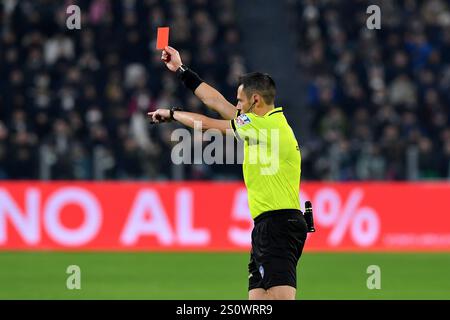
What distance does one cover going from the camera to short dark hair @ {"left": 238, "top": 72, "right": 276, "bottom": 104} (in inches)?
357

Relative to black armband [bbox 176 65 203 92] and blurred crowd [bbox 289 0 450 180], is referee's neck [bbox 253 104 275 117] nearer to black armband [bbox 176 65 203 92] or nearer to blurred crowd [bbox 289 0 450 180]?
black armband [bbox 176 65 203 92]

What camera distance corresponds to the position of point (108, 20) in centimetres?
2481

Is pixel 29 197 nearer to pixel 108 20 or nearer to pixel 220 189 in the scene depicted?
pixel 220 189

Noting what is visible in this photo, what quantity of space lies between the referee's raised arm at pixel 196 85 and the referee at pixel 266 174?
0.41 m

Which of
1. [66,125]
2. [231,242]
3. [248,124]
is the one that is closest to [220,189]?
[231,242]

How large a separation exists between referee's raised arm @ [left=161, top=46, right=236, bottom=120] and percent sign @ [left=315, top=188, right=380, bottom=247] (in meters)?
11.9

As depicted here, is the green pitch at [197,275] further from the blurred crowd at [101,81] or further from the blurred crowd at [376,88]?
the blurred crowd at [376,88]

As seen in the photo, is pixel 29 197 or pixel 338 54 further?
pixel 338 54

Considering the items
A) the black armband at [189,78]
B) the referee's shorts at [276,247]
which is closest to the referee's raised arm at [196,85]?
the black armband at [189,78]

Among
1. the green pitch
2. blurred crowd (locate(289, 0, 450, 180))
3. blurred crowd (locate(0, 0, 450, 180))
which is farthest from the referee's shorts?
blurred crowd (locate(289, 0, 450, 180))

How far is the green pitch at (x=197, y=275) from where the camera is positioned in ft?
49.2
